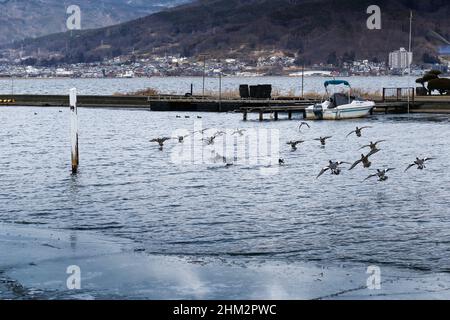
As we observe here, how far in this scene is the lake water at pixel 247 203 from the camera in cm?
3341

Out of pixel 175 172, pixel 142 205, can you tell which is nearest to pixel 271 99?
pixel 175 172

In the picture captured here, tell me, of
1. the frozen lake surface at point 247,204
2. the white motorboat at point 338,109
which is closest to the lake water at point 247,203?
the frozen lake surface at point 247,204

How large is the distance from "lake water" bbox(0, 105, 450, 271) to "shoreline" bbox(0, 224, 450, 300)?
1367 mm

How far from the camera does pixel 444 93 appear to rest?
429 feet

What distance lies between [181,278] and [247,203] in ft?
57.9

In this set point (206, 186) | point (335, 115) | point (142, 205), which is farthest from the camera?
point (335, 115)

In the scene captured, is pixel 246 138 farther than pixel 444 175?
Yes

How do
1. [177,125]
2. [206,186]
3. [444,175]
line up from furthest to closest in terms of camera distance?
[177,125] < [444,175] < [206,186]

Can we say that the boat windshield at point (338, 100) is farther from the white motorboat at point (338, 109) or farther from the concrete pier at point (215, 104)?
the concrete pier at point (215, 104)

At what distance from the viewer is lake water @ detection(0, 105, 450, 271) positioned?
33.4m

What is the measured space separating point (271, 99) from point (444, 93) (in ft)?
74.5

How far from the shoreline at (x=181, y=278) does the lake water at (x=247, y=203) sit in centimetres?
137

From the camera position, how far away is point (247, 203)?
4531 centimetres
